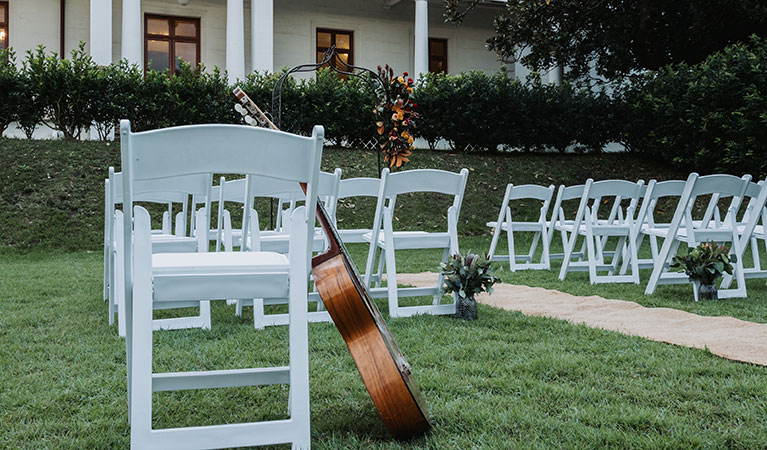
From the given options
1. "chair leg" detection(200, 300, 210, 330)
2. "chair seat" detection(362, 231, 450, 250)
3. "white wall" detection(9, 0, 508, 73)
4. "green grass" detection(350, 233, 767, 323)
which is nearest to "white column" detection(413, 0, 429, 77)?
"white wall" detection(9, 0, 508, 73)

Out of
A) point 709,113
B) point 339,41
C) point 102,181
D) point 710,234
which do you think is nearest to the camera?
point 710,234

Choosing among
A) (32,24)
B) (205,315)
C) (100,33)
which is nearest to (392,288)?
(205,315)

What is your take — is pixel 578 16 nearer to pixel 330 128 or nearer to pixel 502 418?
pixel 330 128

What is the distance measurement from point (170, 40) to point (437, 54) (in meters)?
8.10

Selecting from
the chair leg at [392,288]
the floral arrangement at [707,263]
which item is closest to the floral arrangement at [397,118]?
the chair leg at [392,288]

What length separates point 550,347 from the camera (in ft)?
11.7

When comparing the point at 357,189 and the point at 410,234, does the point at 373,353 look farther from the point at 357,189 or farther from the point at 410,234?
the point at 357,189

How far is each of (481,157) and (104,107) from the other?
7.87 m

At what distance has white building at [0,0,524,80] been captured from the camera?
1617cm

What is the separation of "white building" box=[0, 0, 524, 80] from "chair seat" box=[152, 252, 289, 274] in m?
14.1

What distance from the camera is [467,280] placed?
14.8 ft

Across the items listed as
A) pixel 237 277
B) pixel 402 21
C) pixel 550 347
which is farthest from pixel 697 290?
pixel 402 21

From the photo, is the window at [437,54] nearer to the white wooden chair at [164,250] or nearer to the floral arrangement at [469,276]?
the floral arrangement at [469,276]

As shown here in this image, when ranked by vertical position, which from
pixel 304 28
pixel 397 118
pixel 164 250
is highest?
pixel 304 28
